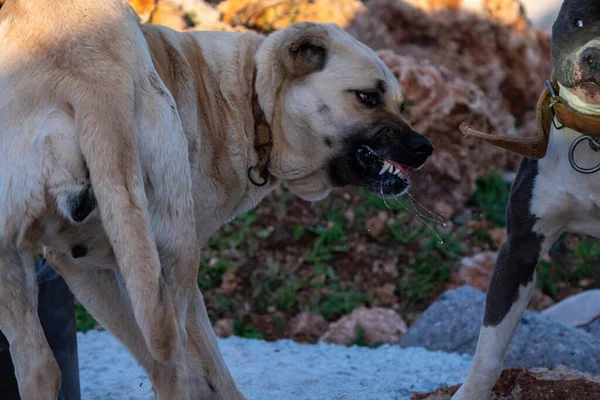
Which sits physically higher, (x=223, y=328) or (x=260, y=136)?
(x=260, y=136)

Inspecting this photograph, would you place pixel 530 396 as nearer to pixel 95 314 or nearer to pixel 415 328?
pixel 95 314

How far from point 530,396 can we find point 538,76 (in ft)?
20.0

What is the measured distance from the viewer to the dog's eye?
4.13m

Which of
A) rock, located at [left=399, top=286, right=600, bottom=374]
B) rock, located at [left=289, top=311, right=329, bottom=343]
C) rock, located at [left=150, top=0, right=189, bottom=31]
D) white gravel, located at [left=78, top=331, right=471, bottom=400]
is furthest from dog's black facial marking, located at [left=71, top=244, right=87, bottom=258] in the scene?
rock, located at [left=150, top=0, right=189, bottom=31]

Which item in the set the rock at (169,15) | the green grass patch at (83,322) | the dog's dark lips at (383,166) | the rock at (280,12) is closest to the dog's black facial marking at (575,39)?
the dog's dark lips at (383,166)

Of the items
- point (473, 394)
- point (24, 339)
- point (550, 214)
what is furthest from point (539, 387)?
point (24, 339)

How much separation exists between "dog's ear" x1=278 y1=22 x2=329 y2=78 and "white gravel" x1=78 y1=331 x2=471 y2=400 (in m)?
1.60

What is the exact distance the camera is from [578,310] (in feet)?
20.1

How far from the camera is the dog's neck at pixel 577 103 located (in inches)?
122

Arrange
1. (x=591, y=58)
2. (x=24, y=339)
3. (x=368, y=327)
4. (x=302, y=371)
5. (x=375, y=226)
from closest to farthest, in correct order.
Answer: (x=24, y=339)
(x=591, y=58)
(x=302, y=371)
(x=368, y=327)
(x=375, y=226)

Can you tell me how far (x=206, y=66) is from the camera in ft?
13.0

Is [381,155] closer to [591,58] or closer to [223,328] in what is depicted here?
[591,58]

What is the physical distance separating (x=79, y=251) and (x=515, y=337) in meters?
2.94

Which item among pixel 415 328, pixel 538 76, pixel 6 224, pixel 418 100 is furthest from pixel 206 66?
pixel 538 76
